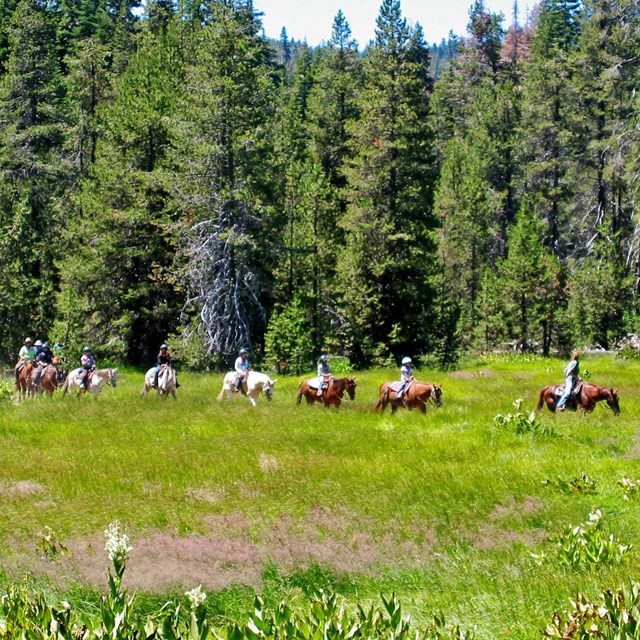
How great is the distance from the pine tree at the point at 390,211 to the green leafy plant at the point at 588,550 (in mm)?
28084

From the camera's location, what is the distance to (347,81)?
2087 inches

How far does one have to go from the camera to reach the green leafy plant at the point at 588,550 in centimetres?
952

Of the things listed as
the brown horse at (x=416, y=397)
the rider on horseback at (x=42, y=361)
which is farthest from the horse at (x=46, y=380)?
the brown horse at (x=416, y=397)

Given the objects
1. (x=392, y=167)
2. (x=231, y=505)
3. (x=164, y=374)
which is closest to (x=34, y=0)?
(x=392, y=167)

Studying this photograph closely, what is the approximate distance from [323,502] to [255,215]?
1075 inches

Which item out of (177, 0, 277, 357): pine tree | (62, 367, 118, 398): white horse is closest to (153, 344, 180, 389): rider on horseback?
(62, 367, 118, 398): white horse

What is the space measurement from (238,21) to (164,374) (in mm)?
20074

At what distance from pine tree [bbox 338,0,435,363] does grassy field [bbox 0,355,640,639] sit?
16685 millimetres

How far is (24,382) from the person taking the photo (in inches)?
1134

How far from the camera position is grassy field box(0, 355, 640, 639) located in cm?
902

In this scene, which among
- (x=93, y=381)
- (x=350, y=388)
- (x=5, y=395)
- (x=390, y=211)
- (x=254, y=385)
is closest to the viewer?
(x=350, y=388)

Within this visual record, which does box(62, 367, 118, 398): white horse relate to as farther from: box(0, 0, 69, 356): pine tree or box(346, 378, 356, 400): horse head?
box(0, 0, 69, 356): pine tree

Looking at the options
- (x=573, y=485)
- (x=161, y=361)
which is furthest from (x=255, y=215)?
(x=573, y=485)

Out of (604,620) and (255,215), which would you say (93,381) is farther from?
(604,620)
